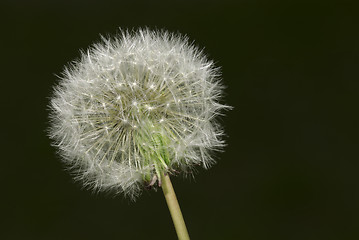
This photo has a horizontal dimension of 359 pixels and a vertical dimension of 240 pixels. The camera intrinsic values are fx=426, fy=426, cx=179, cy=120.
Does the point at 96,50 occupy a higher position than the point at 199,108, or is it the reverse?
the point at 96,50

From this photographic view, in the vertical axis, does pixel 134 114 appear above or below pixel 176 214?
above

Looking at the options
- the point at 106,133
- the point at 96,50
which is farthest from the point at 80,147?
the point at 96,50

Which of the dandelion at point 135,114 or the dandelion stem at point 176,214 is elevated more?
the dandelion at point 135,114

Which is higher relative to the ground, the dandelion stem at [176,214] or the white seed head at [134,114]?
the white seed head at [134,114]

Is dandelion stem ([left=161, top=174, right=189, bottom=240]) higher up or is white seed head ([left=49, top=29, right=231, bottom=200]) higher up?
white seed head ([left=49, top=29, right=231, bottom=200])

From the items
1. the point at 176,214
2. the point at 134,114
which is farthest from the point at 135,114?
the point at 176,214

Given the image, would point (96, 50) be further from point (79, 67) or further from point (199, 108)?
point (199, 108)

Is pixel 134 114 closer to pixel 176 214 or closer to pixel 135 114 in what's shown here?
pixel 135 114
